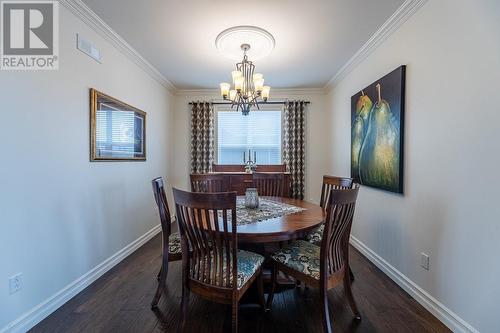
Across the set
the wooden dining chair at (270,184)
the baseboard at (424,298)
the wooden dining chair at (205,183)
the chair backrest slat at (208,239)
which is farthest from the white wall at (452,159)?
the wooden dining chair at (205,183)

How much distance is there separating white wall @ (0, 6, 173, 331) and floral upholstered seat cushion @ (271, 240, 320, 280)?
70.2 inches

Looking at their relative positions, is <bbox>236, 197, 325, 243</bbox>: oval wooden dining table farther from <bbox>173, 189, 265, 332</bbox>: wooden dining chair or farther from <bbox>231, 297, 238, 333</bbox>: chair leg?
<bbox>231, 297, 238, 333</bbox>: chair leg

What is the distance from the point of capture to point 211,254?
1.59m

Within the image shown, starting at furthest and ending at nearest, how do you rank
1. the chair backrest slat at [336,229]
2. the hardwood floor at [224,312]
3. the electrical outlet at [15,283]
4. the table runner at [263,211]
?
the table runner at [263,211] → the hardwood floor at [224,312] → the electrical outlet at [15,283] → the chair backrest slat at [336,229]

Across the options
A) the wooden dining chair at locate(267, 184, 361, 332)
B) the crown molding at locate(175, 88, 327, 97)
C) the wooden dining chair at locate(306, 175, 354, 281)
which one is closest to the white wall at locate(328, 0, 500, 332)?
the wooden dining chair at locate(306, 175, 354, 281)

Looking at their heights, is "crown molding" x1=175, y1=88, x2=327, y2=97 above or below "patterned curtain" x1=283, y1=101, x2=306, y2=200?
above

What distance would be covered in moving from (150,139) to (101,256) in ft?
6.01

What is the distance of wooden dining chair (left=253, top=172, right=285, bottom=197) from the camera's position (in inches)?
130

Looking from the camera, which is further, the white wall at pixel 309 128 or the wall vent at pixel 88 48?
the white wall at pixel 309 128

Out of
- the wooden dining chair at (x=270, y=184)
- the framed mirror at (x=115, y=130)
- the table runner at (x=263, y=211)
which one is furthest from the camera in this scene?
the wooden dining chair at (x=270, y=184)

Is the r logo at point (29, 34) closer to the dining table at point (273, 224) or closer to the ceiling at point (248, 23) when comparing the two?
the ceiling at point (248, 23)

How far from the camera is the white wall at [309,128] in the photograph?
4.67 metres

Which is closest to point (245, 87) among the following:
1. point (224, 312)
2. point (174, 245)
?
point (174, 245)

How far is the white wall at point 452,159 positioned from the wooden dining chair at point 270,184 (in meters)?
1.31
